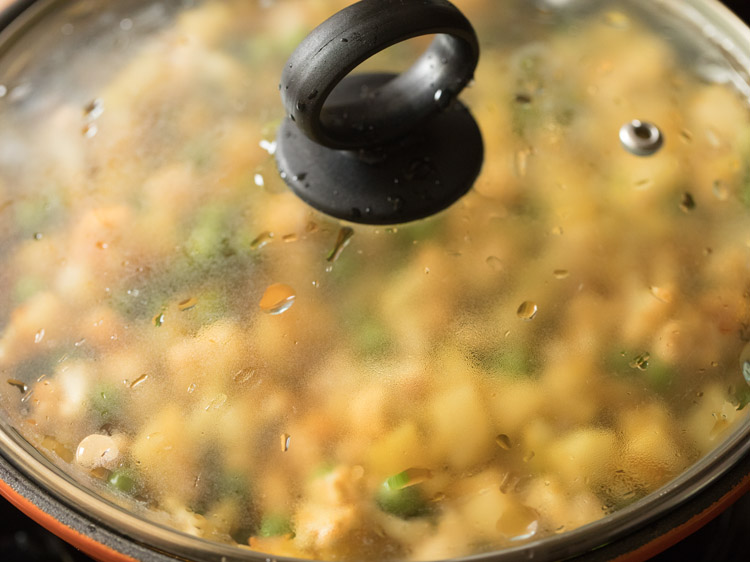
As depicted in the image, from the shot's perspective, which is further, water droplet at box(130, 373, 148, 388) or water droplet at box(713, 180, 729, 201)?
water droplet at box(713, 180, 729, 201)

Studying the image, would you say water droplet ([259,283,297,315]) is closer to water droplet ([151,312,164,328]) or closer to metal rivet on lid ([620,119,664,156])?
water droplet ([151,312,164,328])

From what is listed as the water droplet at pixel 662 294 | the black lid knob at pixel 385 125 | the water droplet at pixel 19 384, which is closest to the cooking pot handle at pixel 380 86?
the black lid knob at pixel 385 125

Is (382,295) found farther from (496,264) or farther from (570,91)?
(570,91)

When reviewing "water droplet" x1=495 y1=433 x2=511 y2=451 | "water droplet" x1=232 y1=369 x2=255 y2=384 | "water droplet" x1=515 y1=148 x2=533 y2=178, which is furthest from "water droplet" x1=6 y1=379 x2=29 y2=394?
"water droplet" x1=515 y1=148 x2=533 y2=178

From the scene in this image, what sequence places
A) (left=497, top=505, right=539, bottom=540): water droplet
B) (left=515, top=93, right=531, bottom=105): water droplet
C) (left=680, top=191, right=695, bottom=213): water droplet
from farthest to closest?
(left=515, top=93, right=531, bottom=105): water droplet
(left=680, top=191, right=695, bottom=213): water droplet
(left=497, top=505, right=539, bottom=540): water droplet

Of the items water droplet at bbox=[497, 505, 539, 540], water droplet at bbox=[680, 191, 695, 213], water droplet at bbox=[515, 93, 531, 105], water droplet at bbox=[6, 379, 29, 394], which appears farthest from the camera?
water droplet at bbox=[515, 93, 531, 105]

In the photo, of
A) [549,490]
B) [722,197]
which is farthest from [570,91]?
[549,490]

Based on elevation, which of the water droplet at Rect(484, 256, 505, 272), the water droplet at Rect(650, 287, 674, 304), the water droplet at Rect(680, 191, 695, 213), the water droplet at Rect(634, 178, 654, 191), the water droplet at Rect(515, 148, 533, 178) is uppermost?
the water droplet at Rect(515, 148, 533, 178)

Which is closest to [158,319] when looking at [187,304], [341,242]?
[187,304]
